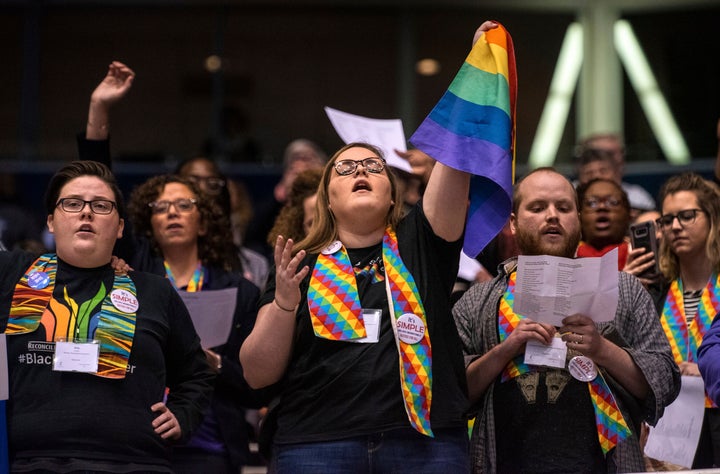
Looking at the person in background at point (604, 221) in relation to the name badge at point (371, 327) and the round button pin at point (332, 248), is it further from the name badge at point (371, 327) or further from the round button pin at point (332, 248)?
the name badge at point (371, 327)

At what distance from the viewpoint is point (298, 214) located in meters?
5.45

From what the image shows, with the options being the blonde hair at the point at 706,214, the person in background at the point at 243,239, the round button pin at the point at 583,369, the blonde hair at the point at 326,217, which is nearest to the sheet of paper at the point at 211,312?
the person in background at the point at 243,239

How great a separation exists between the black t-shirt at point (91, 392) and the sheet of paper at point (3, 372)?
2.2 inches

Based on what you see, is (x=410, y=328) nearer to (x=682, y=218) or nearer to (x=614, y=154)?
(x=682, y=218)

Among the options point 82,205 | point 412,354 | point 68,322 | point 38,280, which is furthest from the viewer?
point 82,205

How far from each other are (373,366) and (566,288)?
0.72 m

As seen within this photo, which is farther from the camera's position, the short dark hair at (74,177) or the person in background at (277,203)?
the person in background at (277,203)

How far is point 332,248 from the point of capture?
3.90 metres

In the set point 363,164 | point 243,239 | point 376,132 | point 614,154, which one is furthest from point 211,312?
point 614,154

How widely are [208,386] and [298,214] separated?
1.41m

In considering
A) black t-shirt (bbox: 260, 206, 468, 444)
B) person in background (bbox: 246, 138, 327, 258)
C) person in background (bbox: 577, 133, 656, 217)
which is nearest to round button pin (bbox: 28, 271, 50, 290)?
black t-shirt (bbox: 260, 206, 468, 444)

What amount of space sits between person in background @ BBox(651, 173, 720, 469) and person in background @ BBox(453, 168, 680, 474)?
2.51 ft

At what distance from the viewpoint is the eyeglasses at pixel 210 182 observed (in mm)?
5805

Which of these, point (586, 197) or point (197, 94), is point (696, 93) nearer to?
point (197, 94)
